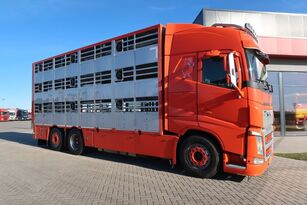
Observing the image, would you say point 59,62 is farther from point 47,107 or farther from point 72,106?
point 72,106

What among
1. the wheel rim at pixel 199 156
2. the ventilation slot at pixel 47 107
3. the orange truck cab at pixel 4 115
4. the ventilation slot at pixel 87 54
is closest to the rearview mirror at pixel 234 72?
the wheel rim at pixel 199 156

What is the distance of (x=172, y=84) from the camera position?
330 inches

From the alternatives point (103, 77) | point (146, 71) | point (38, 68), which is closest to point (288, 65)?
point (103, 77)

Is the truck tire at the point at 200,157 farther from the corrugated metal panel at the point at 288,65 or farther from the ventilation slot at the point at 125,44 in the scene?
the corrugated metal panel at the point at 288,65

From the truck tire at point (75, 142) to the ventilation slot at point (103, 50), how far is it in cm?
289

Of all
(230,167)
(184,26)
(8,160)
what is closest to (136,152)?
(230,167)

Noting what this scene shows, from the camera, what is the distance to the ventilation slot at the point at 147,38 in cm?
881

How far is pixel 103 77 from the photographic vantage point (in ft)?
A: 34.9

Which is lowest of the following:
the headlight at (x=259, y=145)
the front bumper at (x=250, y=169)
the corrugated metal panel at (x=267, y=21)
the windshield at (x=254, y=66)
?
the front bumper at (x=250, y=169)

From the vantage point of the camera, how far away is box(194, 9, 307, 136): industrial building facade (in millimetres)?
17422

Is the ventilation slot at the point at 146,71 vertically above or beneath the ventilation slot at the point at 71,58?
beneath

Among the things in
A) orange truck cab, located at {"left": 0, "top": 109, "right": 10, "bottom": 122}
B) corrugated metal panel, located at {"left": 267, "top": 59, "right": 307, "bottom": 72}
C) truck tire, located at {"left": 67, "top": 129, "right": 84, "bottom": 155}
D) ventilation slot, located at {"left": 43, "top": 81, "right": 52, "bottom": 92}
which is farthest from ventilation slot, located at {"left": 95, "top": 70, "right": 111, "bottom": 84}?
orange truck cab, located at {"left": 0, "top": 109, "right": 10, "bottom": 122}

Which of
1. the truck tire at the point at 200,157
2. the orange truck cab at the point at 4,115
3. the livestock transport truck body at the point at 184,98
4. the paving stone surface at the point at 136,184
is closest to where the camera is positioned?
the paving stone surface at the point at 136,184

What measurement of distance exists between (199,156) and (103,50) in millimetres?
4891
